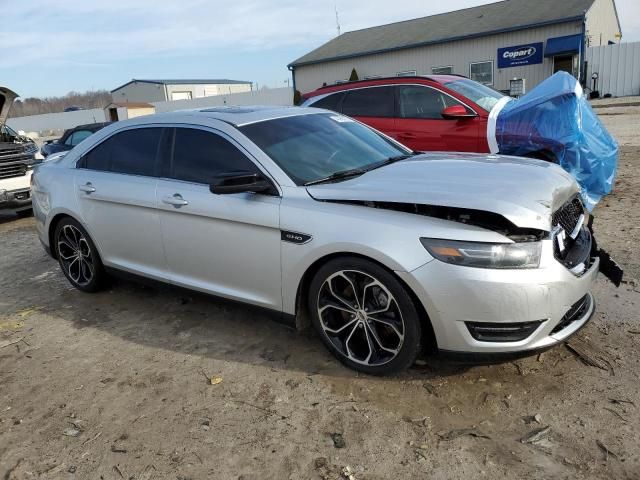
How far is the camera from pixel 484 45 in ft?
88.2

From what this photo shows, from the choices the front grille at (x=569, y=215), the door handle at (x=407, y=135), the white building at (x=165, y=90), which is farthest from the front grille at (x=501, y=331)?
the white building at (x=165, y=90)

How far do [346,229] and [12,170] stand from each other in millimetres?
7967

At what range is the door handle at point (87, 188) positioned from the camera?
441 centimetres

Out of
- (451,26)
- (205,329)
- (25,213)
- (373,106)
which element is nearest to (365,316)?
(205,329)

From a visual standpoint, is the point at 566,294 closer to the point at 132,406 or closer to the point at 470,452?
A: the point at 470,452

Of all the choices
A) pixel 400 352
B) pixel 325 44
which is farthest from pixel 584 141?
pixel 325 44

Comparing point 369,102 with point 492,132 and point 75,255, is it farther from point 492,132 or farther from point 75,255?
point 75,255

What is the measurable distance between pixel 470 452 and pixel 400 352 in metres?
0.66

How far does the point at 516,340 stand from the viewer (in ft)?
8.87

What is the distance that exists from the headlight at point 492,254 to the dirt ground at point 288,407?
2.40 feet

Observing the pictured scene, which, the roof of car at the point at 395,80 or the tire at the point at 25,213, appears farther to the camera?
the tire at the point at 25,213

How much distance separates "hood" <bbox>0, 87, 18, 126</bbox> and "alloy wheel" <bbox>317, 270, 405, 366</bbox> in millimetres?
8901

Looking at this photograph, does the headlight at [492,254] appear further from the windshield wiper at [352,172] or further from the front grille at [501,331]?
the windshield wiper at [352,172]

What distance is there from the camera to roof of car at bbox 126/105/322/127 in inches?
150
